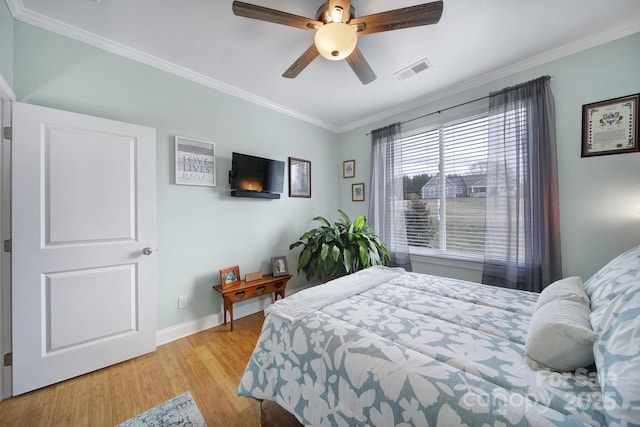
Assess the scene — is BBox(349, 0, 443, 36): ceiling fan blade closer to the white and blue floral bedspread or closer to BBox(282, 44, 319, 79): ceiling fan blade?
BBox(282, 44, 319, 79): ceiling fan blade

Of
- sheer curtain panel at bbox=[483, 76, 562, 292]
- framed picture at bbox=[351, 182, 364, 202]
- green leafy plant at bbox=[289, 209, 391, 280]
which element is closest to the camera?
sheer curtain panel at bbox=[483, 76, 562, 292]

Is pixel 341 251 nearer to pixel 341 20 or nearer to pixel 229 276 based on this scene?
pixel 229 276

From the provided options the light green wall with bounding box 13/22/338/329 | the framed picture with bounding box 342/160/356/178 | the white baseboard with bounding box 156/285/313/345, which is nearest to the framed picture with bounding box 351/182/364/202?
the framed picture with bounding box 342/160/356/178

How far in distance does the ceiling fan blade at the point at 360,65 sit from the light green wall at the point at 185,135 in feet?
4.73

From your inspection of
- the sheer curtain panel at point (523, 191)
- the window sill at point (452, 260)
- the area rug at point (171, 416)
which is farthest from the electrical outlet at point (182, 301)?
the sheer curtain panel at point (523, 191)

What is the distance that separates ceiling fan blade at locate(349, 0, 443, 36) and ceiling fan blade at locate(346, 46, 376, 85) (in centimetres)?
21

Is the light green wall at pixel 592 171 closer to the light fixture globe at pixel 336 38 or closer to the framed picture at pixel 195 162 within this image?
the light fixture globe at pixel 336 38

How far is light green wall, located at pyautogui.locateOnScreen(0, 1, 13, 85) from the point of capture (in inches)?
56.4

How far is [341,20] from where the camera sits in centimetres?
143

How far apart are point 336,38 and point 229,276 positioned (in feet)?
7.55

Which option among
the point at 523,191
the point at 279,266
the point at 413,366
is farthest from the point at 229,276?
the point at 523,191

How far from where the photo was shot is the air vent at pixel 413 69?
218 cm

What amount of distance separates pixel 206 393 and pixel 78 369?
39.8 inches

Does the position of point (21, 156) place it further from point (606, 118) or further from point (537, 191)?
point (606, 118)
